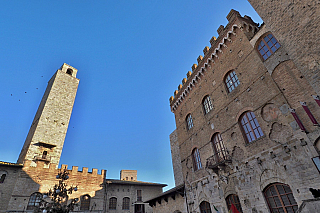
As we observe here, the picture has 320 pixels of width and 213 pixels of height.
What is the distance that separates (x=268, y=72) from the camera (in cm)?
900

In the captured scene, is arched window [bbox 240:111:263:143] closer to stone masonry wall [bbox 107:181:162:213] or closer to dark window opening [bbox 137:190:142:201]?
stone masonry wall [bbox 107:181:162:213]

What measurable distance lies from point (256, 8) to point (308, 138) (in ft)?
18.6

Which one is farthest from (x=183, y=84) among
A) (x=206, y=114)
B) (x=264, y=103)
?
(x=264, y=103)

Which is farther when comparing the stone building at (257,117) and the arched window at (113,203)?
the arched window at (113,203)

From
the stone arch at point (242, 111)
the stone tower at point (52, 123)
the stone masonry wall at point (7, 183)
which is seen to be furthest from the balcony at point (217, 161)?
the stone masonry wall at point (7, 183)

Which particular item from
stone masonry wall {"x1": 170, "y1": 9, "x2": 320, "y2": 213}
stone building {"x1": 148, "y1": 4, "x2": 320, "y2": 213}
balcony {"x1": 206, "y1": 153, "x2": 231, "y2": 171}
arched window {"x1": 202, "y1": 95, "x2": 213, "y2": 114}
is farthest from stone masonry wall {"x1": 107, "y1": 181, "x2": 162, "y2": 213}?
arched window {"x1": 202, "y1": 95, "x2": 213, "y2": 114}

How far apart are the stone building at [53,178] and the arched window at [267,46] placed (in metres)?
19.1

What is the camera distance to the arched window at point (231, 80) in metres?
11.1

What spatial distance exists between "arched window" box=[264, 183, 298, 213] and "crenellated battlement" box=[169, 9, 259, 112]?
28.5 ft

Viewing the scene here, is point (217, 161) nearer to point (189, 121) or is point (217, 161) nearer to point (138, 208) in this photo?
point (189, 121)

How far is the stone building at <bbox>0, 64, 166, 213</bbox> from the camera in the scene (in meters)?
17.3

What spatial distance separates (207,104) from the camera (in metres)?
13.7

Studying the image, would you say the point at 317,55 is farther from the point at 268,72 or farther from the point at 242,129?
the point at 242,129

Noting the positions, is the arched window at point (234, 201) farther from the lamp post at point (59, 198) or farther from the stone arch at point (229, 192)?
the lamp post at point (59, 198)
